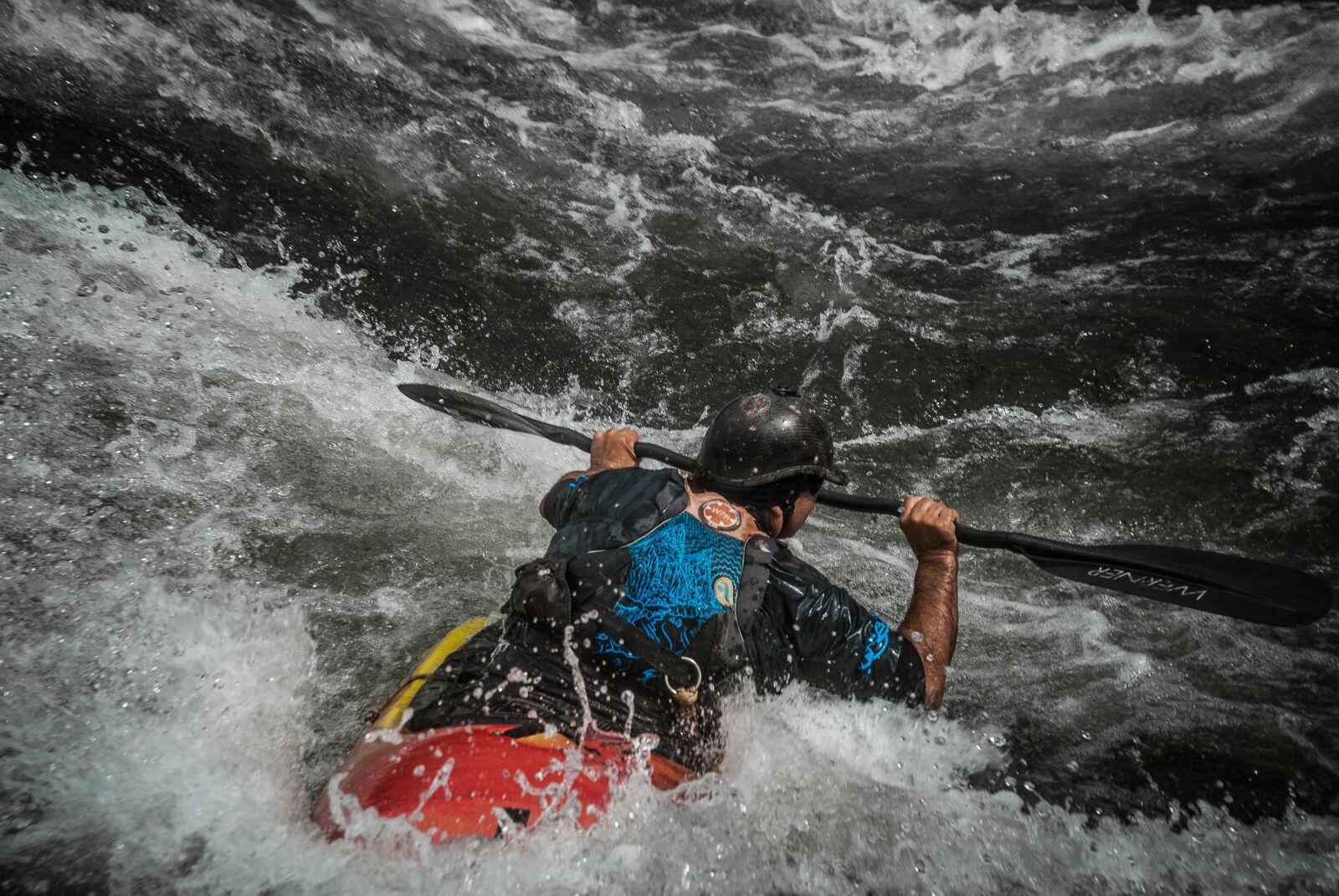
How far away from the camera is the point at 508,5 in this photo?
7.83 meters

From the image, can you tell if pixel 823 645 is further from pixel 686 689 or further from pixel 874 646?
pixel 686 689

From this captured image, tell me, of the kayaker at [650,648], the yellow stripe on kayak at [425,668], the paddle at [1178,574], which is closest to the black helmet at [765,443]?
the kayaker at [650,648]

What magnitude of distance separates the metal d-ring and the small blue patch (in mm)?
524

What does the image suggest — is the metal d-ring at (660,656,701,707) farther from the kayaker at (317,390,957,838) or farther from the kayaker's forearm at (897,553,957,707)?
the kayaker's forearm at (897,553,957,707)

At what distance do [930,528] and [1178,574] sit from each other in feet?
3.60

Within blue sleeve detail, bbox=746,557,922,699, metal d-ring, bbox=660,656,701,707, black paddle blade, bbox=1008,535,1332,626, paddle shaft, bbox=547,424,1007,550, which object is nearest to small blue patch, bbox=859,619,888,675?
blue sleeve detail, bbox=746,557,922,699

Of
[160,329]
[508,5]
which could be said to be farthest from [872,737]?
[508,5]

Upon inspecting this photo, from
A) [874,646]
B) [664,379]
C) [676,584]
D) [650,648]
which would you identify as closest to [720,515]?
[676,584]

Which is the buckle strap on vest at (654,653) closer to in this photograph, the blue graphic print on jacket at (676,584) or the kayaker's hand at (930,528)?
the blue graphic print on jacket at (676,584)

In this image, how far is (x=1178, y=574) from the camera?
3.07 meters

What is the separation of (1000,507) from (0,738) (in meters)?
4.48

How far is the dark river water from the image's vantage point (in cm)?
233

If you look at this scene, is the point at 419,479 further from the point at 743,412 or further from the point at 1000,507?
the point at 1000,507

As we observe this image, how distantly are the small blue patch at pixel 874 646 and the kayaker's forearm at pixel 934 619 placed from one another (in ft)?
0.53
